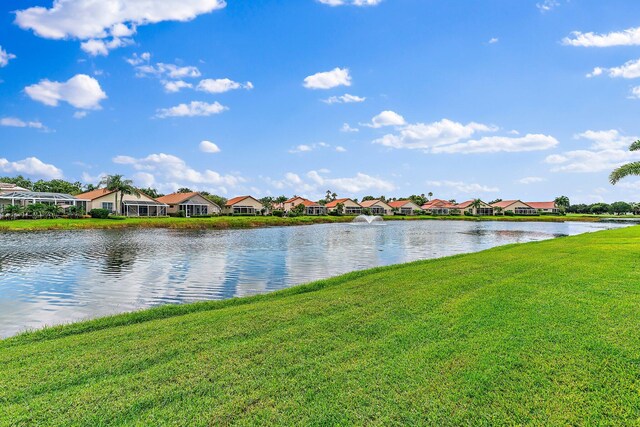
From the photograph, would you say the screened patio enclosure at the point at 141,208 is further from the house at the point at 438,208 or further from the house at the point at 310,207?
the house at the point at 438,208

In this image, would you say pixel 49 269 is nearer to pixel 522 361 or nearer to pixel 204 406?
pixel 204 406

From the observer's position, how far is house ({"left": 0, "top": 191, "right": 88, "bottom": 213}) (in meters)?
53.5

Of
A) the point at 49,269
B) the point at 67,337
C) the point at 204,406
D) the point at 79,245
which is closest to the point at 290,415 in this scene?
the point at 204,406

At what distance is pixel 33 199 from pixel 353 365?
66825 millimetres

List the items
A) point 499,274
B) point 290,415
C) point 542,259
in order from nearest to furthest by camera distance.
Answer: point 290,415
point 499,274
point 542,259

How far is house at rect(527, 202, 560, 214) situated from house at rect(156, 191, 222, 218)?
9083 centimetres

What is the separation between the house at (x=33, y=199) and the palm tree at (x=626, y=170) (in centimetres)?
5999

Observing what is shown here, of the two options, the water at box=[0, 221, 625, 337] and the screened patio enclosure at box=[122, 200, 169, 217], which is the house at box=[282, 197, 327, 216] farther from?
the water at box=[0, 221, 625, 337]

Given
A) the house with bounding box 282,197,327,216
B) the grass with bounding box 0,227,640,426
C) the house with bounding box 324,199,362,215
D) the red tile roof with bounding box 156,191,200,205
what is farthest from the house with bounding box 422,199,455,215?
the grass with bounding box 0,227,640,426

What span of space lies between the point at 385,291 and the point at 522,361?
4.69 m

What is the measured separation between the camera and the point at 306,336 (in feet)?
20.3

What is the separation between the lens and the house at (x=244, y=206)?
80562 millimetres

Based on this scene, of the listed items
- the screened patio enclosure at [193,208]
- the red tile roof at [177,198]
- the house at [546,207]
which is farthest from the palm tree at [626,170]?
the house at [546,207]

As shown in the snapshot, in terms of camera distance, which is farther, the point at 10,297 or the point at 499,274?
the point at 10,297
